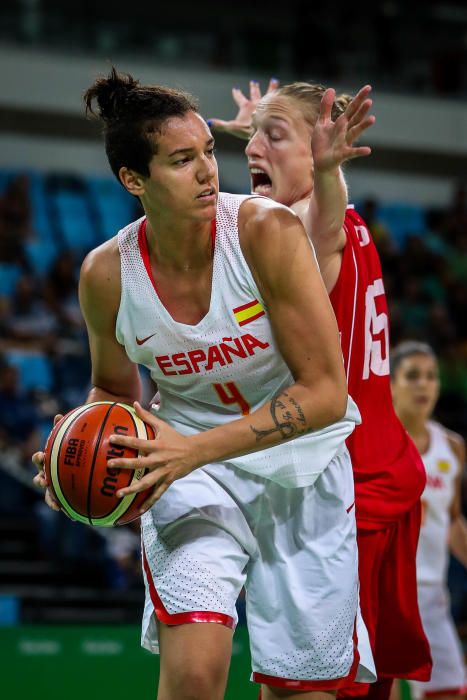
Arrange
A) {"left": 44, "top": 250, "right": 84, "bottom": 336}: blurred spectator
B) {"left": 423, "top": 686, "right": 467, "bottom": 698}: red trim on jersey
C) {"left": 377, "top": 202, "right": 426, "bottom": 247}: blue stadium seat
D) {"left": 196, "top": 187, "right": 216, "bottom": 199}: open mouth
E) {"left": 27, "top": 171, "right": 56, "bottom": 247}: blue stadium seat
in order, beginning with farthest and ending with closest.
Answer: {"left": 377, "top": 202, "right": 426, "bottom": 247}: blue stadium seat < {"left": 27, "top": 171, "right": 56, "bottom": 247}: blue stadium seat < {"left": 44, "top": 250, "right": 84, "bottom": 336}: blurred spectator < {"left": 423, "top": 686, "right": 467, "bottom": 698}: red trim on jersey < {"left": 196, "top": 187, "right": 216, "bottom": 199}: open mouth

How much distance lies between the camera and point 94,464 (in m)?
2.69

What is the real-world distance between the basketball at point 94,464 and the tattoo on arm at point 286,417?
308mm

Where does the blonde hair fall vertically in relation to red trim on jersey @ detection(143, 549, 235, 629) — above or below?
above

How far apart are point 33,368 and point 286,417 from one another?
25.2 ft

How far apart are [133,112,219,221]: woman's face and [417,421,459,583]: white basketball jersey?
10.8 feet

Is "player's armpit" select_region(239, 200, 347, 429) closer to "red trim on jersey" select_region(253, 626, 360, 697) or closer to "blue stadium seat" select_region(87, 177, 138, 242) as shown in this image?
"red trim on jersey" select_region(253, 626, 360, 697)

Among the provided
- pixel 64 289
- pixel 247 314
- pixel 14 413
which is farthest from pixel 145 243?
pixel 64 289

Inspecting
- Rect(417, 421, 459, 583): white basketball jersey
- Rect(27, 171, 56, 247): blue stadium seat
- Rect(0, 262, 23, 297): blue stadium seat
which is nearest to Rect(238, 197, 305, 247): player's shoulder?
Rect(417, 421, 459, 583): white basketball jersey

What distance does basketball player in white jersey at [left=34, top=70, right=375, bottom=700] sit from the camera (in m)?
2.79

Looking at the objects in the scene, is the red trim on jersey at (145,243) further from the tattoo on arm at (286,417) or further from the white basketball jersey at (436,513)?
the white basketball jersey at (436,513)

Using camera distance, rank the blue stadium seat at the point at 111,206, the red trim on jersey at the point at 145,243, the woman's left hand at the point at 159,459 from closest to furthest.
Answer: the woman's left hand at the point at 159,459
the red trim on jersey at the point at 145,243
the blue stadium seat at the point at 111,206

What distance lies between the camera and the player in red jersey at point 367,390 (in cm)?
330

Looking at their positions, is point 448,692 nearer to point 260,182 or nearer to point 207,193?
point 260,182

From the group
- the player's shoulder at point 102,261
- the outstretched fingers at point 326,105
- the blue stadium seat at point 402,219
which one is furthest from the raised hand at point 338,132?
the blue stadium seat at point 402,219
